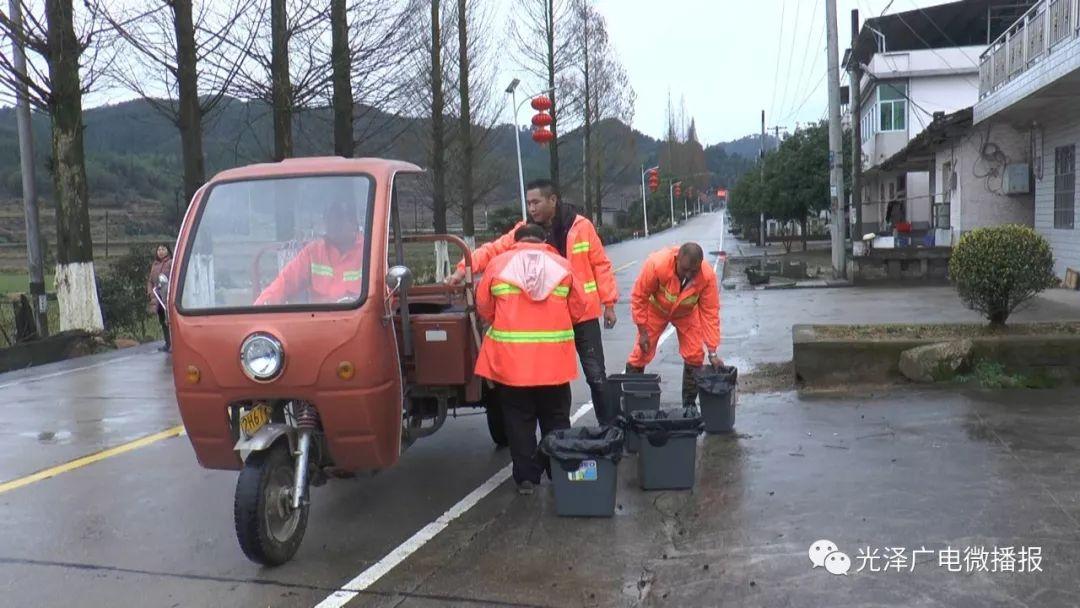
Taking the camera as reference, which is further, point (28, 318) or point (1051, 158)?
Answer: point (1051, 158)

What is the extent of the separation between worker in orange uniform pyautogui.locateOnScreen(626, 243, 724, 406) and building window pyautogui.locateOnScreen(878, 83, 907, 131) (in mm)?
34702

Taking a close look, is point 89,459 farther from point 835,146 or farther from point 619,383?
point 835,146

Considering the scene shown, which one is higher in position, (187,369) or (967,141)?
(967,141)

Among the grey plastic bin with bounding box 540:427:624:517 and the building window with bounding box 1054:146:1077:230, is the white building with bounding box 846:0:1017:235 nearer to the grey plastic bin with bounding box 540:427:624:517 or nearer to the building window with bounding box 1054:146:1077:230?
the building window with bounding box 1054:146:1077:230

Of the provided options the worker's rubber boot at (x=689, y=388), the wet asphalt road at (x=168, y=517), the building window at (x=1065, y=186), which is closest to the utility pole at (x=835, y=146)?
Answer: the building window at (x=1065, y=186)

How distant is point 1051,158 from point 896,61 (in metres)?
21.3

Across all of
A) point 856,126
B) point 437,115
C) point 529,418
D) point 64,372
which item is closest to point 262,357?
point 529,418

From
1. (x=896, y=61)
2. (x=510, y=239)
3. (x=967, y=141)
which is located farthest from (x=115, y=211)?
(x=510, y=239)

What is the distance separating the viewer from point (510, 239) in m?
6.32

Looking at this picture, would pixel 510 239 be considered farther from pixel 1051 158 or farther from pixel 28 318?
pixel 1051 158

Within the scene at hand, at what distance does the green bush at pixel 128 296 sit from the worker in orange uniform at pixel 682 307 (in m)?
11.9

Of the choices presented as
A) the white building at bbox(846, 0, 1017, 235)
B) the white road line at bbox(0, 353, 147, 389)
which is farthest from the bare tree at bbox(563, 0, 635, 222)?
the white road line at bbox(0, 353, 147, 389)

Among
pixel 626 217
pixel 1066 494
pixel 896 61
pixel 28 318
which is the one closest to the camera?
pixel 1066 494

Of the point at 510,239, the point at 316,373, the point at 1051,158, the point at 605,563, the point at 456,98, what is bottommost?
the point at 605,563
